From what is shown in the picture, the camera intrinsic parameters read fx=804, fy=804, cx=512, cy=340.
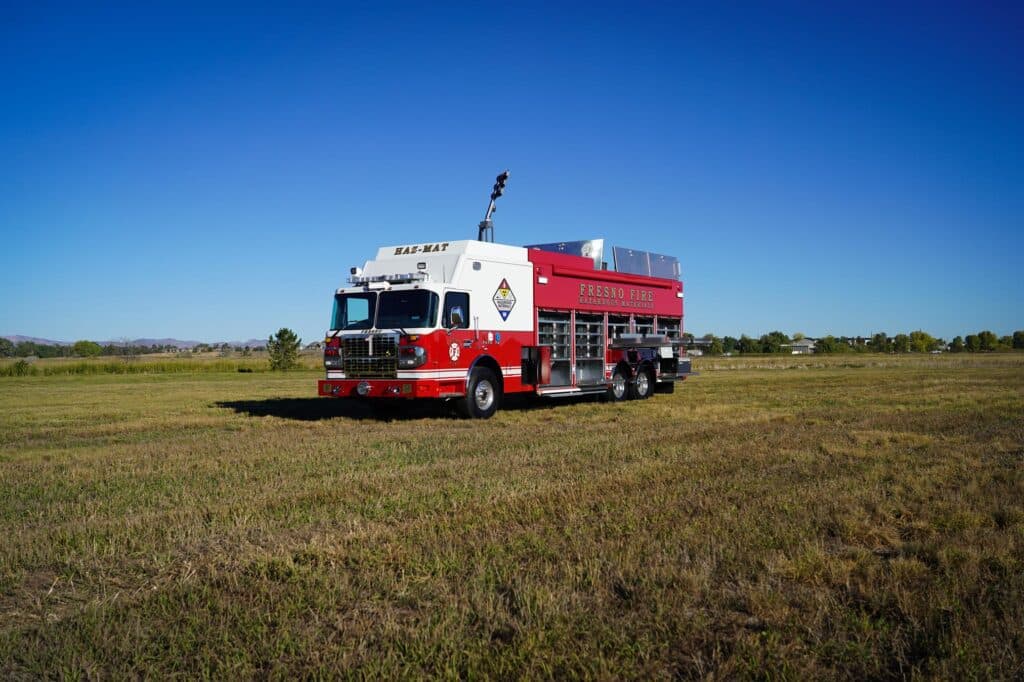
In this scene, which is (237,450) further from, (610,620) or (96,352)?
(96,352)

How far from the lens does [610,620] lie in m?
3.99

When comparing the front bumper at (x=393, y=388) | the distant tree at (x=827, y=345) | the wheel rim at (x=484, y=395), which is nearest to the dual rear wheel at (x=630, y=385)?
the wheel rim at (x=484, y=395)

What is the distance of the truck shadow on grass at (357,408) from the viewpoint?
16031 mm

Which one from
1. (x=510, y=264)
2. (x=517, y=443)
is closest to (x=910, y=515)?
(x=517, y=443)

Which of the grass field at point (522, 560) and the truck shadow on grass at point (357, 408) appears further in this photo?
the truck shadow on grass at point (357, 408)

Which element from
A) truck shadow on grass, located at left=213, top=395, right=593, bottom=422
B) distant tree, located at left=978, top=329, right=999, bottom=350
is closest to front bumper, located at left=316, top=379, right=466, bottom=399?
truck shadow on grass, located at left=213, top=395, right=593, bottom=422

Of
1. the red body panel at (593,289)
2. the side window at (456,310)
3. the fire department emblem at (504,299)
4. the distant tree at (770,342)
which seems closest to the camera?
the side window at (456,310)

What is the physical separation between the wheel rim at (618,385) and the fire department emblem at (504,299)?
14.0 feet

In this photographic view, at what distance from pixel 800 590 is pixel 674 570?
690 mm

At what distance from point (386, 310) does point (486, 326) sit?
2.03 m

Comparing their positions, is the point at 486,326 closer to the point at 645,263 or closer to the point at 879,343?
the point at 645,263

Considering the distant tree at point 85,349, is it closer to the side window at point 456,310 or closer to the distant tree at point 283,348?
the distant tree at point 283,348

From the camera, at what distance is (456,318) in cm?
1487

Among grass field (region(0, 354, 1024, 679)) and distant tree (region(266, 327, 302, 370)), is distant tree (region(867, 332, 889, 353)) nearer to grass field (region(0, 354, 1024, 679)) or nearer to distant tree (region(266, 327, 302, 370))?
distant tree (region(266, 327, 302, 370))
